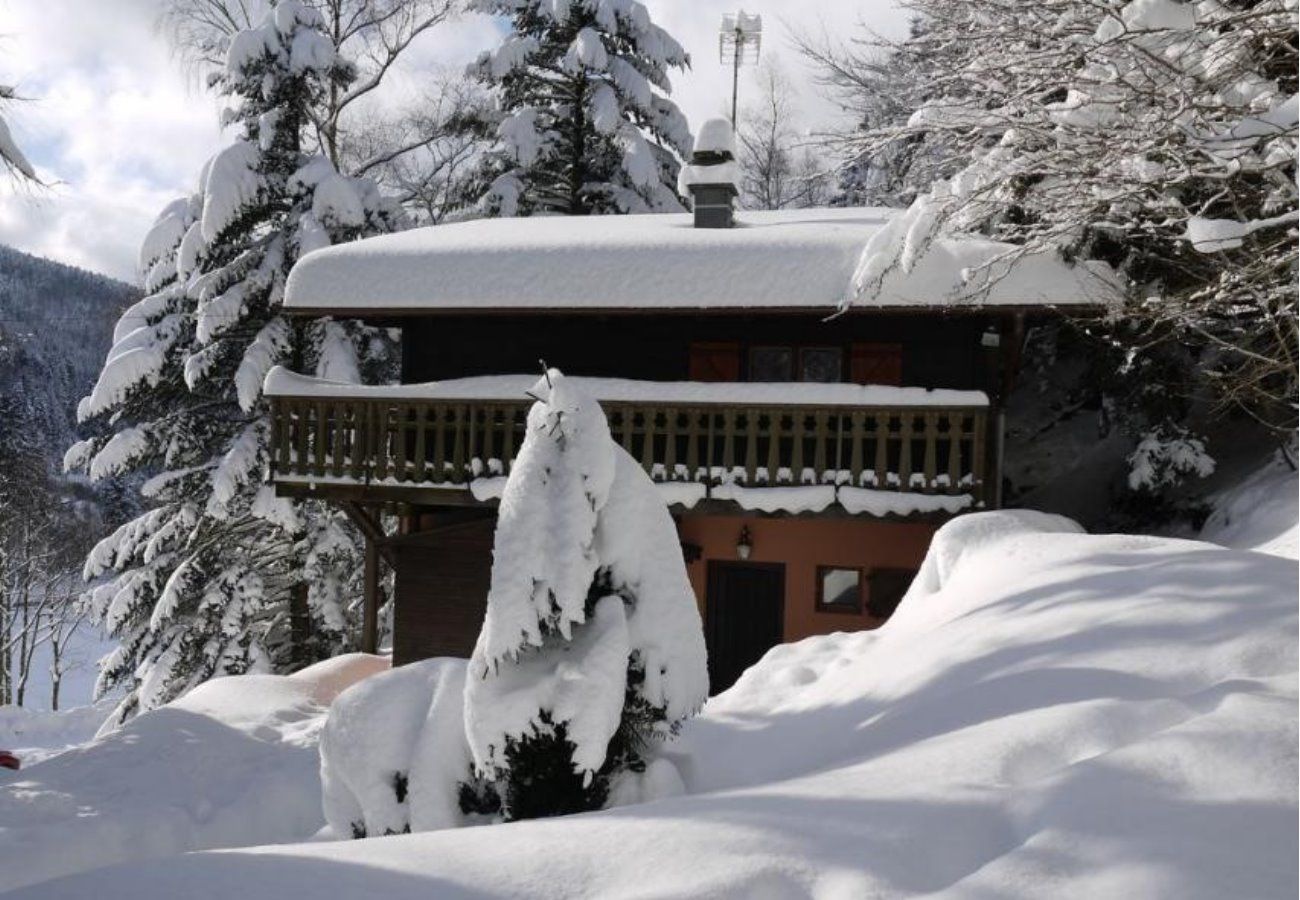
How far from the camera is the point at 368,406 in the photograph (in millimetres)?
12406

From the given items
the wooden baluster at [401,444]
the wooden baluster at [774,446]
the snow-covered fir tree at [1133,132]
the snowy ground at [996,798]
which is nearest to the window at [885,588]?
the wooden baluster at [774,446]

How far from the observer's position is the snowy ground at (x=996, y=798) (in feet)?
8.95

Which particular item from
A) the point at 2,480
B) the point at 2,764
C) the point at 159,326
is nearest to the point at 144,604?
the point at 159,326

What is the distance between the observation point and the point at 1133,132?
5.89 m

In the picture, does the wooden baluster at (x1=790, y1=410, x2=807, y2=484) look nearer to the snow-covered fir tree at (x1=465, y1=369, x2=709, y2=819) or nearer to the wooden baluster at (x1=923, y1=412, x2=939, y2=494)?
the wooden baluster at (x1=923, y1=412, x2=939, y2=494)

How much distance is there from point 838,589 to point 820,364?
3134 millimetres

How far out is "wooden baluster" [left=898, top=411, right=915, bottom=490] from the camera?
10914 mm

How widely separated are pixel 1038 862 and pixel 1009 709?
151 centimetres

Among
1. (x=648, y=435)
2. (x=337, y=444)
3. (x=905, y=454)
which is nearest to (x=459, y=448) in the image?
(x=337, y=444)

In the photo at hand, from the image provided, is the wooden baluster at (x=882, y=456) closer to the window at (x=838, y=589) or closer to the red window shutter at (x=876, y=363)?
the window at (x=838, y=589)

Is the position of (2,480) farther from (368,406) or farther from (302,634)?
(368,406)

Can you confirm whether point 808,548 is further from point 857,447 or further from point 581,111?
point 581,111

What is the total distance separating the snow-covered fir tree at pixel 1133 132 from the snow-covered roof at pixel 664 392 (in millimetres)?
2326

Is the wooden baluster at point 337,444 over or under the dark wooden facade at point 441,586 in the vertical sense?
over
